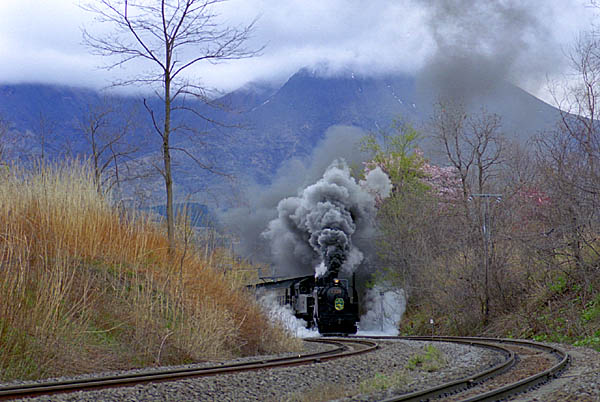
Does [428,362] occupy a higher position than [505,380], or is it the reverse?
[505,380]

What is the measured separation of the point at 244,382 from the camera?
9359 mm

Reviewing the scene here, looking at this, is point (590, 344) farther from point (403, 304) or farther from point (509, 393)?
point (403, 304)

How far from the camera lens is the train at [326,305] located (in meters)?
28.5

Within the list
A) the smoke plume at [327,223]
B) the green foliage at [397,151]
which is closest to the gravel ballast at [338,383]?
the smoke plume at [327,223]

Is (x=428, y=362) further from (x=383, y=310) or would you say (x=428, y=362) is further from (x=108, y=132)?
(x=383, y=310)

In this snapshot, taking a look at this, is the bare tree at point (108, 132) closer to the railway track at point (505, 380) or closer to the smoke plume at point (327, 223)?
the railway track at point (505, 380)

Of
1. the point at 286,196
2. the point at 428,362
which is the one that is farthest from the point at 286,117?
the point at 428,362

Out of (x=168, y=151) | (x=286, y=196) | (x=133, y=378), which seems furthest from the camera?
(x=286, y=196)

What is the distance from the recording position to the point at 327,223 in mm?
33562

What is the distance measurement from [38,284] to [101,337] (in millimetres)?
1744

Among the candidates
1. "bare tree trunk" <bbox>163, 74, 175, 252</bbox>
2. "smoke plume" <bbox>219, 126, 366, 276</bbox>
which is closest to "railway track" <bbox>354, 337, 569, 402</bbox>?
"bare tree trunk" <bbox>163, 74, 175, 252</bbox>

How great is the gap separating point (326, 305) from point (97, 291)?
1823cm

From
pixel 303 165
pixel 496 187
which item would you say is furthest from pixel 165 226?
pixel 303 165

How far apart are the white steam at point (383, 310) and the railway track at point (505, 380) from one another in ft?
68.9
